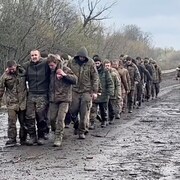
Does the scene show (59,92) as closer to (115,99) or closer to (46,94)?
(46,94)

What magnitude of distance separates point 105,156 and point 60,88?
6.02 feet

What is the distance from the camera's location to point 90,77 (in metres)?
12.0

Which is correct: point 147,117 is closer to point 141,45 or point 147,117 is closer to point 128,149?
point 128,149

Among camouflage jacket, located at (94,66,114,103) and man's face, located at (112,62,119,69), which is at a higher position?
man's face, located at (112,62,119,69)

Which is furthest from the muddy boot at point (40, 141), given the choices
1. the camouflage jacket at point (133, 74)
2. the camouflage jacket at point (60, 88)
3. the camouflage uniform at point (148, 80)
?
the camouflage uniform at point (148, 80)

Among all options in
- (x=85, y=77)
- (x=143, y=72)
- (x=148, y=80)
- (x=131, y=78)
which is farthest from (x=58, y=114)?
(x=148, y=80)

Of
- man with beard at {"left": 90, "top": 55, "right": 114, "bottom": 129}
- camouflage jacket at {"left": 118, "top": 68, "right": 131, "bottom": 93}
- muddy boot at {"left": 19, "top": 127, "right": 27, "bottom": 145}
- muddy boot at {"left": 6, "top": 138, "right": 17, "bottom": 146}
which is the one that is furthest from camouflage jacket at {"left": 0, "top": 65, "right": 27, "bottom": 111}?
camouflage jacket at {"left": 118, "top": 68, "right": 131, "bottom": 93}

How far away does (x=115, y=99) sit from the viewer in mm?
15508

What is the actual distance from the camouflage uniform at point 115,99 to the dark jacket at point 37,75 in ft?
15.2

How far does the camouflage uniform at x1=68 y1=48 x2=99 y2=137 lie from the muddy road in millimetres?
590

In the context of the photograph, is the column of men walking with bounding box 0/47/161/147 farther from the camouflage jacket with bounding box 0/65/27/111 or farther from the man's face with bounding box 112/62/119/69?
the man's face with bounding box 112/62/119/69

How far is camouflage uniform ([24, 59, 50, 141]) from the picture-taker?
10.8m

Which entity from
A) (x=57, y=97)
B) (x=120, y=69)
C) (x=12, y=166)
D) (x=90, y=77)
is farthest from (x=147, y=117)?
(x=12, y=166)

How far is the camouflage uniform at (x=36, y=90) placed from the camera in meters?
10.8
